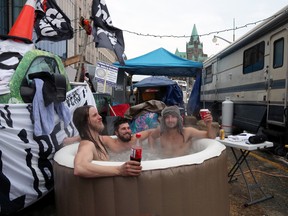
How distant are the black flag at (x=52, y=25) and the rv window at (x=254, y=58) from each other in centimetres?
435

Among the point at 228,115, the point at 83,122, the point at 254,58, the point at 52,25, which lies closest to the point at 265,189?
the point at 83,122

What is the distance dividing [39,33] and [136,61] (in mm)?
4268

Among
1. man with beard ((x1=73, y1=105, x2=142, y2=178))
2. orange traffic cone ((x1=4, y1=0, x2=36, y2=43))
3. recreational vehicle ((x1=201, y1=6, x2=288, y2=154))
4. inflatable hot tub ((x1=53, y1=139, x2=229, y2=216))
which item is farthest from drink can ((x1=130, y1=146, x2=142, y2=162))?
recreational vehicle ((x1=201, y1=6, x2=288, y2=154))

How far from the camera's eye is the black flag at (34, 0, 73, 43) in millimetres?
6405

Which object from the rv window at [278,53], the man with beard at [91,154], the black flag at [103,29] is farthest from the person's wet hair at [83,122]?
the rv window at [278,53]

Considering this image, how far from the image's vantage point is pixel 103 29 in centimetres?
657

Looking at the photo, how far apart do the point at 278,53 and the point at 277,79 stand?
20.6 inches

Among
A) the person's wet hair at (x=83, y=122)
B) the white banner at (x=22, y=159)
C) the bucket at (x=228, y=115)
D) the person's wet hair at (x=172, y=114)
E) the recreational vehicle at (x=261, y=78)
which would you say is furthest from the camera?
the bucket at (x=228, y=115)

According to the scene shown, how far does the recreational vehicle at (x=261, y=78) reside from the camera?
5316 millimetres

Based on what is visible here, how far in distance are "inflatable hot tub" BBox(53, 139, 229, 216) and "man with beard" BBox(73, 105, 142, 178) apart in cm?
6

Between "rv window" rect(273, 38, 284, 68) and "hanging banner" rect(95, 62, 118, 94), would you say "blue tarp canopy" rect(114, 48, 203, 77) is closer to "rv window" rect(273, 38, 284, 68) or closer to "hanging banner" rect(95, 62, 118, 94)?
"hanging banner" rect(95, 62, 118, 94)

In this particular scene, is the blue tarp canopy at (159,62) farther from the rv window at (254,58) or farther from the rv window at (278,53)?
the rv window at (278,53)

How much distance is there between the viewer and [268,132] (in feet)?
18.3

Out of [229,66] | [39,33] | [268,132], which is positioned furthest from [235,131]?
[39,33]
